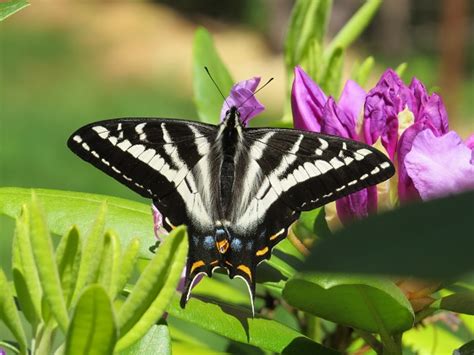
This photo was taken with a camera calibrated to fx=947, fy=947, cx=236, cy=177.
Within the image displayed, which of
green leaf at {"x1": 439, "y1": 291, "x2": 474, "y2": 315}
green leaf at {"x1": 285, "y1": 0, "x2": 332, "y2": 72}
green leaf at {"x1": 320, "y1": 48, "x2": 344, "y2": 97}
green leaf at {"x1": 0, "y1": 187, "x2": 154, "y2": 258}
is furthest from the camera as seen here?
green leaf at {"x1": 285, "y1": 0, "x2": 332, "y2": 72}

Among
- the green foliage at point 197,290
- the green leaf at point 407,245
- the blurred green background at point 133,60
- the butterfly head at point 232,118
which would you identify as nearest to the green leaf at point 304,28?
the green foliage at point 197,290

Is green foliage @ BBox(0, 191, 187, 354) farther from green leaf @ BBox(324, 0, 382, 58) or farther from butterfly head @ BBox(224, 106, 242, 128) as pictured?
green leaf @ BBox(324, 0, 382, 58)

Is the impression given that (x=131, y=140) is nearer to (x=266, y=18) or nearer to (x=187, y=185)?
(x=187, y=185)

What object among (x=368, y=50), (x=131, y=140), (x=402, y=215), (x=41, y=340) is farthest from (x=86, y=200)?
(x=368, y=50)

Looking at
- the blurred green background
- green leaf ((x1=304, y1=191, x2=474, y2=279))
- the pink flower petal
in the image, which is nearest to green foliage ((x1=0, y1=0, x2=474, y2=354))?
green leaf ((x1=304, y1=191, x2=474, y2=279))

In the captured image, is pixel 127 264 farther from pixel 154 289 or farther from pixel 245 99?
pixel 245 99

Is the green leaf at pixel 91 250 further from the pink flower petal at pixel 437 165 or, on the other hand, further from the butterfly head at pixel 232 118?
the butterfly head at pixel 232 118
